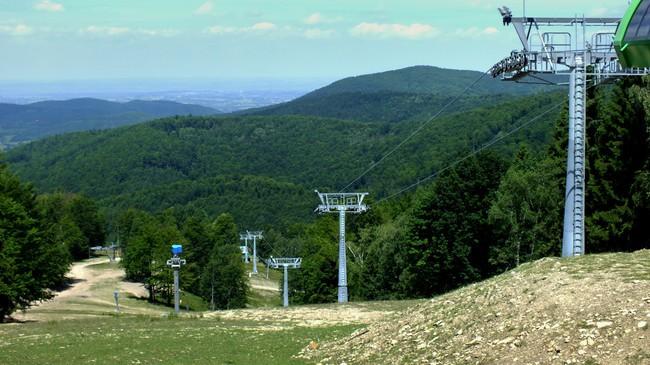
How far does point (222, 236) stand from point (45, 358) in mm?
104986

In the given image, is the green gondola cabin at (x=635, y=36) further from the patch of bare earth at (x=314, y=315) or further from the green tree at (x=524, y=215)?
the green tree at (x=524, y=215)

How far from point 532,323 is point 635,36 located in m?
10.8

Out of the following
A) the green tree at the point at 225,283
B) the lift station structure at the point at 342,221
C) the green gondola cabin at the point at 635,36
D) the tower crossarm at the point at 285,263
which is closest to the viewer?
the green gondola cabin at the point at 635,36

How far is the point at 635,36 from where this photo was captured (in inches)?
361

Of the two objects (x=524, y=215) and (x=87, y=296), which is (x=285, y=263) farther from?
(x=524, y=215)

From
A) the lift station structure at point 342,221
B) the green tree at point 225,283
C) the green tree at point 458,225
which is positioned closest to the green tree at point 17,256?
the lift station structure at point 342,221

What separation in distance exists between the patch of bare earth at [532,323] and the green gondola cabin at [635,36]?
8343 mm

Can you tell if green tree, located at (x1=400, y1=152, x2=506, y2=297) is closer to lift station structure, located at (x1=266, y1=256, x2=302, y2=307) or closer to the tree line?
the tree line

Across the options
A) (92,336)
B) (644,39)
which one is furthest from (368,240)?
(644,39)

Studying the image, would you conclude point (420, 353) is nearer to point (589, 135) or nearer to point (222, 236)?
point (589, 135)

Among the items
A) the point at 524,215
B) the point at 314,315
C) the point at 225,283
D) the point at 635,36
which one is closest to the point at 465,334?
the point at 635,36

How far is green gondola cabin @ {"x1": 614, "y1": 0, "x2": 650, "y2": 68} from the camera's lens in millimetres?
8984

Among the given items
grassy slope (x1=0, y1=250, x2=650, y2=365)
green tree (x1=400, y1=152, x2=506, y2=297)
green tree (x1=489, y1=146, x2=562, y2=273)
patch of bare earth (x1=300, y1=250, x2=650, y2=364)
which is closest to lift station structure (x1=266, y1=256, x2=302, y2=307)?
green tree (x1=400, y1=152, x2=506, y2=297)

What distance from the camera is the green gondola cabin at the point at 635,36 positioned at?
8.98 m
